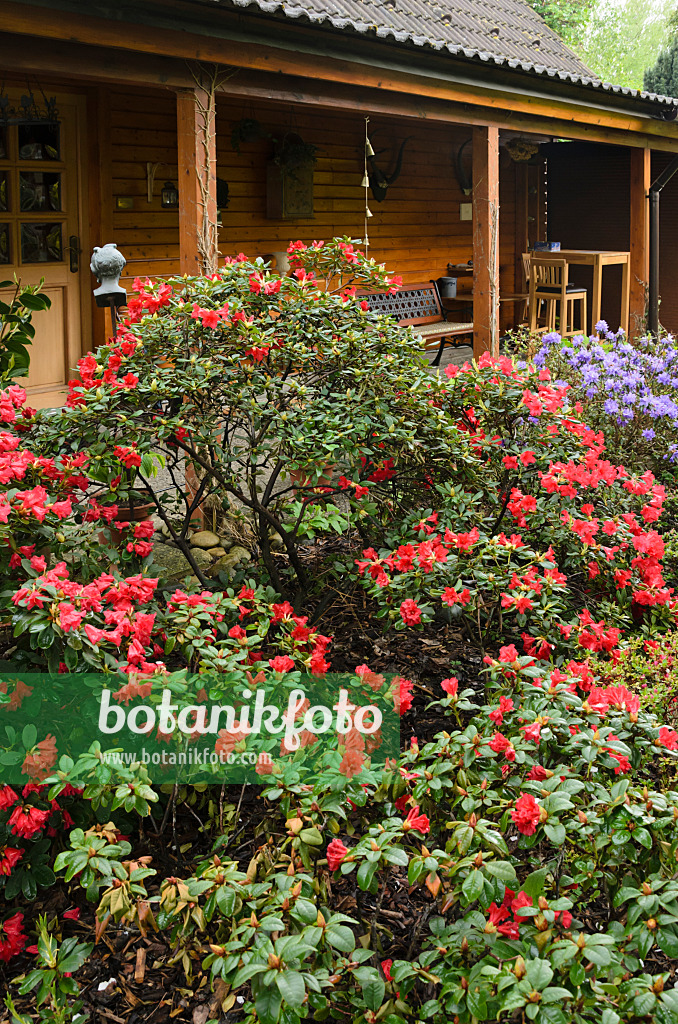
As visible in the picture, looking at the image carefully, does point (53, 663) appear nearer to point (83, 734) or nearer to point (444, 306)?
point (83, 734)

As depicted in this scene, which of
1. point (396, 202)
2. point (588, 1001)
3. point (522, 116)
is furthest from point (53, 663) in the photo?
point (396, 202)

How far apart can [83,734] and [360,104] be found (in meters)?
5.10

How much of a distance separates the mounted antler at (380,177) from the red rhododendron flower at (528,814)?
29.4 feet

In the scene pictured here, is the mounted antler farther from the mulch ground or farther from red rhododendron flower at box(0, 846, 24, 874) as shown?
red rhododendron flower at box(0, 846, 24, 874)

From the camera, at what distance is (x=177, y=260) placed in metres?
7.73

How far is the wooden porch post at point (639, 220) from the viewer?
10.2 metres

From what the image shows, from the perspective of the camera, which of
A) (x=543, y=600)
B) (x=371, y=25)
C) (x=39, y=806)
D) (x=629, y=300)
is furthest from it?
(x=629, y=300)

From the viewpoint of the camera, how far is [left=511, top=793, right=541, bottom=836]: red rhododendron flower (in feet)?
6.45

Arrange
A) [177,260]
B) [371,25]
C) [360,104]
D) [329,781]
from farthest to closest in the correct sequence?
[177,260] → [360,104] → [371,25] → [329,781]

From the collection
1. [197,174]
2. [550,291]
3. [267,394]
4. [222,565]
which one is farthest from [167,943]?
[550,291]

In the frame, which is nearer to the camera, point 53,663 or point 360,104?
point 53,663

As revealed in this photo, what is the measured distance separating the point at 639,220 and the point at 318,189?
3495 millimetres

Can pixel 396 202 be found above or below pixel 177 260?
above

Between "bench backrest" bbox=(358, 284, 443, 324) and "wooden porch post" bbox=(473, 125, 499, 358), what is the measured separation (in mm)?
2172
